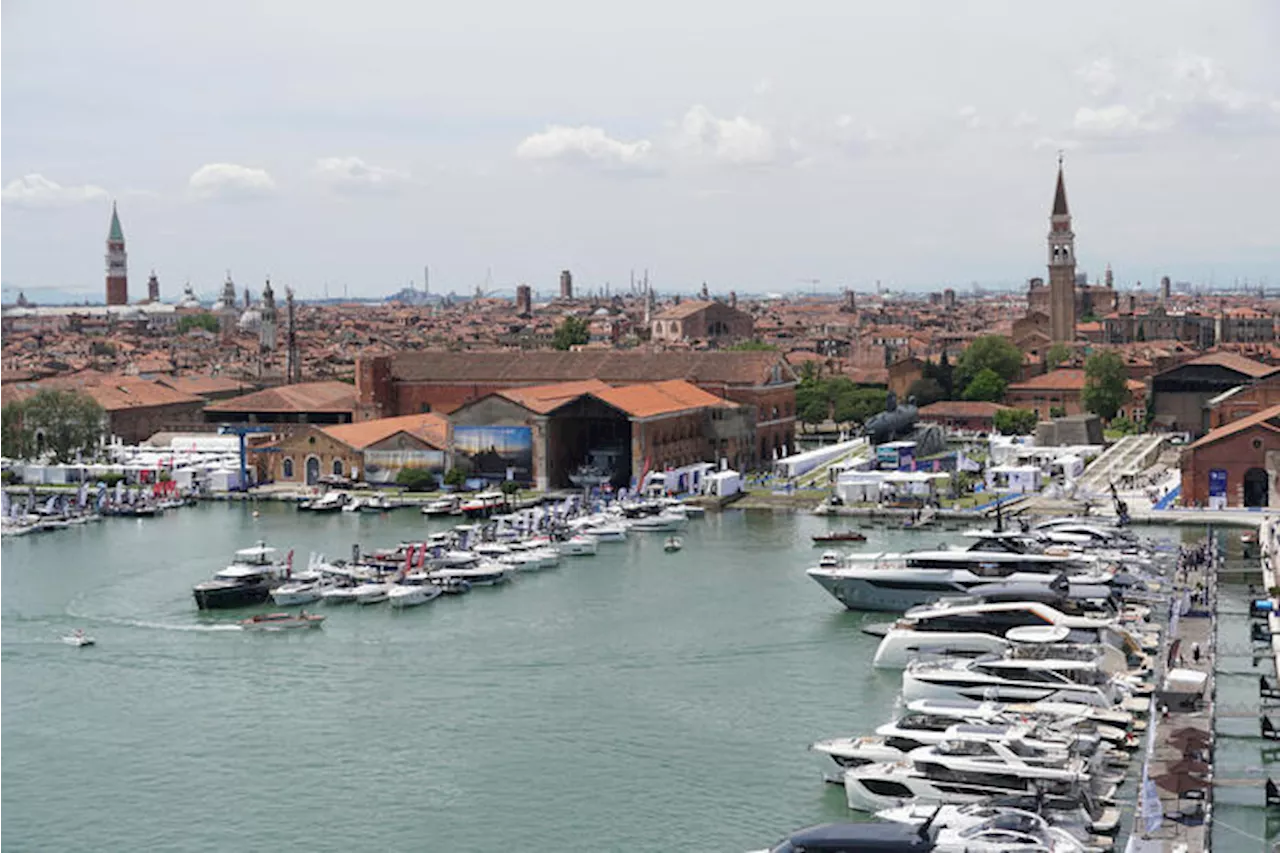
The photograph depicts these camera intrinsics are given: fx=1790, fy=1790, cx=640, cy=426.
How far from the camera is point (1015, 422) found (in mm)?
31484

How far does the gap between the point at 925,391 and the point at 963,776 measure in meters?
25.9

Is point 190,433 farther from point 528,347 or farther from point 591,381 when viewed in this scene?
point 528,347

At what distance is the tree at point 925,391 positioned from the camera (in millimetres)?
34656

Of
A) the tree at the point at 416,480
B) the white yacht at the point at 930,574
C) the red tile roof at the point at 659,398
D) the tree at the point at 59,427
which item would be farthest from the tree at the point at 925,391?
the white yacht at the point at 930,574

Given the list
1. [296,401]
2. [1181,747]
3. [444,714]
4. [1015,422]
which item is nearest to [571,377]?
[296,401]

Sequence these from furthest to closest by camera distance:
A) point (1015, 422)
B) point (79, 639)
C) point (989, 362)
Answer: point (989, 362), point (1015, 422), point (79, 639)

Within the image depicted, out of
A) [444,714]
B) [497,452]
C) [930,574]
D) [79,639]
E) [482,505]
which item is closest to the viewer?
[444,714]

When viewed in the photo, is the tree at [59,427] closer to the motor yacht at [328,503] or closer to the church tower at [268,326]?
the motor yacht at [328,503]

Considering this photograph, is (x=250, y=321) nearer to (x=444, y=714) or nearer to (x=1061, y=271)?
(x=1061, y=271)

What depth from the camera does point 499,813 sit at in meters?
9.66

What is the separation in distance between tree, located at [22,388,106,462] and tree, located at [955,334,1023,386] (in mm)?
17279

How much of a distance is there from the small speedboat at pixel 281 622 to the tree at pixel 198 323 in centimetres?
5838

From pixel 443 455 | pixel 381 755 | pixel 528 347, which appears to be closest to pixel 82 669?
pixel 381 755

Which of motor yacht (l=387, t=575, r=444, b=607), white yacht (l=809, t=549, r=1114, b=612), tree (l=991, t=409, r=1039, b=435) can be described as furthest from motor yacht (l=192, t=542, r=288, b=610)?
tree (l=991, t=409, r=1039, b=435)
